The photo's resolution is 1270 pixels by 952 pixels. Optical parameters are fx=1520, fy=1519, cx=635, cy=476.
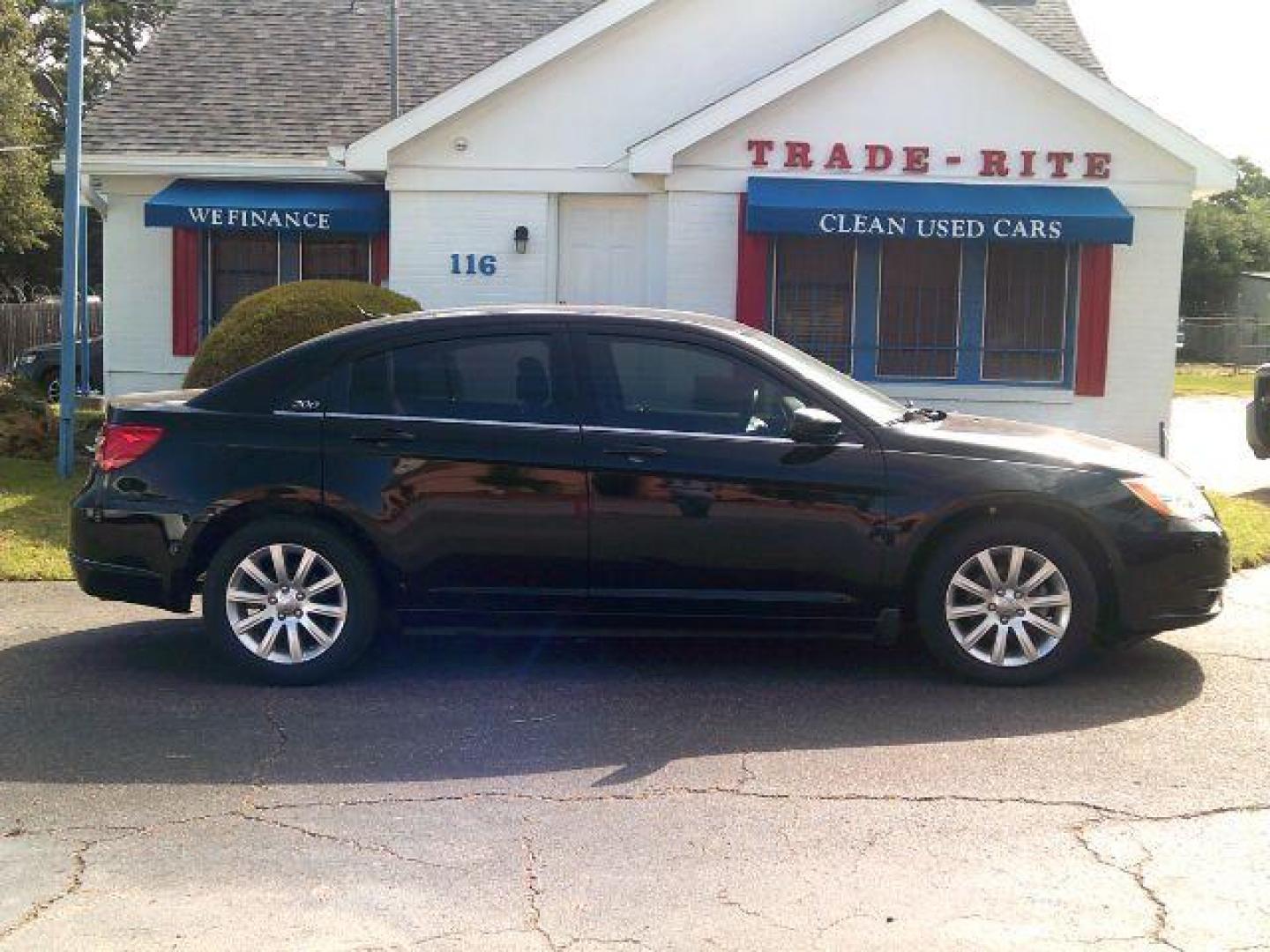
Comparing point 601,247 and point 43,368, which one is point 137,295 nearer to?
point 601,247

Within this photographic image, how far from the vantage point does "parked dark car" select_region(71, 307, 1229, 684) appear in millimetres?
6613

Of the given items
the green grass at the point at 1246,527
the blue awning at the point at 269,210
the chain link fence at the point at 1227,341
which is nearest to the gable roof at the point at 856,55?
the blue awning at the point at 269,210

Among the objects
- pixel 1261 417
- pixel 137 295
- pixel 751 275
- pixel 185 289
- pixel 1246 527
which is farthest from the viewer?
pixel 137 295

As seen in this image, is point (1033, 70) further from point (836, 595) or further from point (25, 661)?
point (25, 661)

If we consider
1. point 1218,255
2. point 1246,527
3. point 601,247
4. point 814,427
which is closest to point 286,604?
point 814,427

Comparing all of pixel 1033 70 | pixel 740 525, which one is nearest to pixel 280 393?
pixel 740 525

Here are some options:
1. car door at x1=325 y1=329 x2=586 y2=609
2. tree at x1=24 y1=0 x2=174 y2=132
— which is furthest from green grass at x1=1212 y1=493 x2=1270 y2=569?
tree at x1=24 y1=0 x2=174 y2=132

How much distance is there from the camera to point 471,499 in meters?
6.66

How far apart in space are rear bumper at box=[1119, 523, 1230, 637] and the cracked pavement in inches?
13.2

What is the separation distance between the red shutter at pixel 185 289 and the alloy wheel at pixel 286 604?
1106cm

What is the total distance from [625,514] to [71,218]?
26.7ft

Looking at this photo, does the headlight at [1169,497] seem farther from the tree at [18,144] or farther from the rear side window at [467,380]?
the tree at [18,144]

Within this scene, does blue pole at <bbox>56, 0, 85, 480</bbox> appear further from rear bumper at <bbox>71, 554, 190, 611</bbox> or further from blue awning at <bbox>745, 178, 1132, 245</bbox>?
rear bumper at <bbox>71, 554, 190, 611</bbox>

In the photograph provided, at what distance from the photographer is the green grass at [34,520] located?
9336mm
